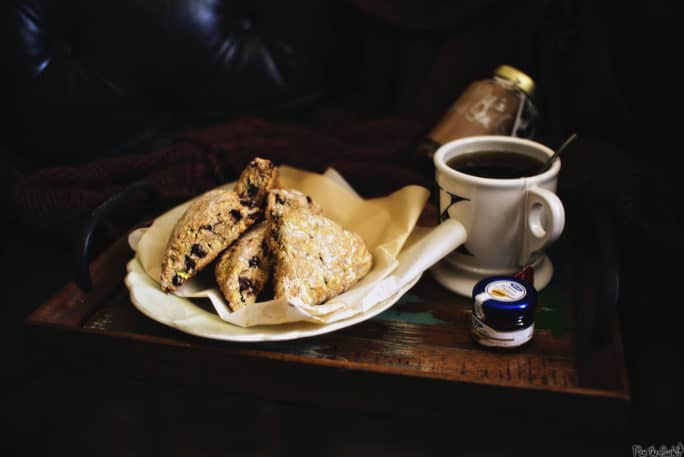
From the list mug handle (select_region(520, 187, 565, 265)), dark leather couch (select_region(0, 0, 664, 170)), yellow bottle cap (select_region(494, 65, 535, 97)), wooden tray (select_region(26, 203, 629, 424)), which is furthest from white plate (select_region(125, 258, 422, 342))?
dark leather couch (select_region(0, 0, 664, 170))

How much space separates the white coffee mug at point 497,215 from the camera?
23.9 inches

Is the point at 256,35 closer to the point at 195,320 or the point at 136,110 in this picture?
the point at 136,110

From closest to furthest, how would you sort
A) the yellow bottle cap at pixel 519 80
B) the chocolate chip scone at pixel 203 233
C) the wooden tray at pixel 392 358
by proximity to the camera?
the wooden tray at pixel 392 358 < the chocolate chip scone at pixel 203 233 < the yellow bottle cap at pixel 519 80

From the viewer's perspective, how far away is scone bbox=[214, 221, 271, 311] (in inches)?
23.5

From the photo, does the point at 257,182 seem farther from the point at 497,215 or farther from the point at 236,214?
the point at 497,215

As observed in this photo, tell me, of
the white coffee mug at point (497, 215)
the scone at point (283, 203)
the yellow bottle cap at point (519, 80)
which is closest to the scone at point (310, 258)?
the scone at point (283, 203)

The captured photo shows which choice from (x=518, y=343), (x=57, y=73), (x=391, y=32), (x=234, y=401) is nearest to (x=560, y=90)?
(x=391, y=32)

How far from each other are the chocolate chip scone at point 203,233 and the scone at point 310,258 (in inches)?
1.9

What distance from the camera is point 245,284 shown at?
1.98 feet

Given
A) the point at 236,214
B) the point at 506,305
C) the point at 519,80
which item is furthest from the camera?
the point at 519,80

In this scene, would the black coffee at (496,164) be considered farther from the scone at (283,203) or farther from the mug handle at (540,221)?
the scone at (283,203)

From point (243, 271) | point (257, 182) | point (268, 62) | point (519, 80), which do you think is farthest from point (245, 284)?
point (268, 62)

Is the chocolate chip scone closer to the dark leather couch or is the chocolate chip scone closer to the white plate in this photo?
the white plate

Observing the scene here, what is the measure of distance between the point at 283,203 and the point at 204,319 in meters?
0.14
